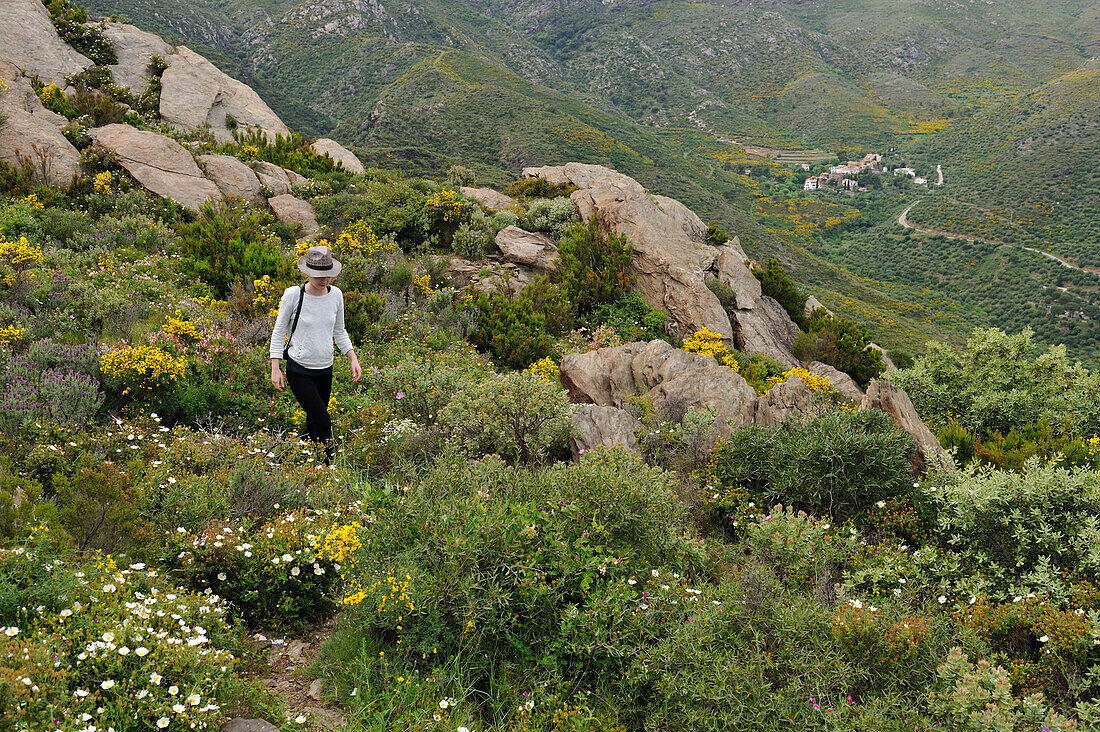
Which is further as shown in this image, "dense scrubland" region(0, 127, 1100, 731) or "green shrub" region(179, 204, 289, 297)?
"green shrub" region(179, 204, 289, 297)

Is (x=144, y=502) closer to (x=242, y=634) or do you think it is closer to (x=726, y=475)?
(x=242, y=634)

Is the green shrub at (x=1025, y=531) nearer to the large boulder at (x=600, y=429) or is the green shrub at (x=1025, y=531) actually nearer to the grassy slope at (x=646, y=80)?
the large boulder at (x=600, y=429)

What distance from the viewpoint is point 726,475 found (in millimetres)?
5754

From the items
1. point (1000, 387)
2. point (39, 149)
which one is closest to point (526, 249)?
point (1000, 387)

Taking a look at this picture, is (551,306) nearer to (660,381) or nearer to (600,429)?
(660,381)

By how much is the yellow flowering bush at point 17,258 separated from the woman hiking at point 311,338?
4166mm

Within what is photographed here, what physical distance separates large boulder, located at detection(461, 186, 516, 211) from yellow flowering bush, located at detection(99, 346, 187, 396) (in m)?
11.1

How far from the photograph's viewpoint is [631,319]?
39.5 feet

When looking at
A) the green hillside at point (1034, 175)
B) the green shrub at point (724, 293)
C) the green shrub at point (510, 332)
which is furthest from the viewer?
the green hillside at point (1034, 175)

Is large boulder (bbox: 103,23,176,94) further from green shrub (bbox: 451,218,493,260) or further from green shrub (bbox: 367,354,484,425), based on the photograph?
green shrub (bbox: 367,354,484,425)

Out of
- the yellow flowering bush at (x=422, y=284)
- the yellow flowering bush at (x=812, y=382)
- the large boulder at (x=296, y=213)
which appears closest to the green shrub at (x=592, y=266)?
the yellow flowering bush at (x=422, y=284)

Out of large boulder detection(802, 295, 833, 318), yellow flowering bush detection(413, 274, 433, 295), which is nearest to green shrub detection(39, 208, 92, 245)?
yellow flowering bush detection(413, 274, 433, 295)

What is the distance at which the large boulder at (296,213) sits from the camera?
42.4 ft

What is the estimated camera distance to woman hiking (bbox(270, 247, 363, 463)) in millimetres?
5375
